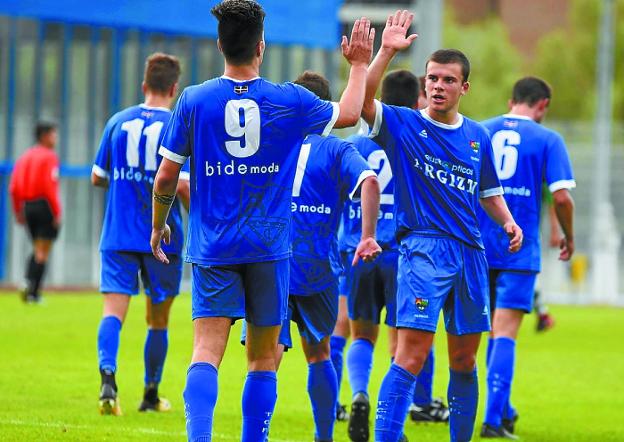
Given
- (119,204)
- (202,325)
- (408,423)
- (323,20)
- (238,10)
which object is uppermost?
(323,20)

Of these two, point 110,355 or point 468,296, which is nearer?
point 468,296

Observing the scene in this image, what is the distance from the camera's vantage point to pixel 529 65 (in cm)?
7162

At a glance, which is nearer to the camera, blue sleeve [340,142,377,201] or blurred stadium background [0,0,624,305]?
blue sleeve [340,142,377,201]

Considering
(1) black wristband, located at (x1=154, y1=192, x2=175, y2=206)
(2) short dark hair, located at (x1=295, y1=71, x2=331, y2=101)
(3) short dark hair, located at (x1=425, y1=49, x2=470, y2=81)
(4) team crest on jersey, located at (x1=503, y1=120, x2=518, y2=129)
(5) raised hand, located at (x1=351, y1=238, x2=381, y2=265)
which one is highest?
(3) short dark hair, located at (x1=425, y1=49, x2=470, y2=81)

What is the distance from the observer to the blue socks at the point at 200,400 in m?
6.62

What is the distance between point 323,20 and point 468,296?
28.6 m

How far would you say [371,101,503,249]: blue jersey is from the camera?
7.64 meters

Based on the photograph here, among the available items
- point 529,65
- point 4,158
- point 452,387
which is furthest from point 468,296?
point 529,65

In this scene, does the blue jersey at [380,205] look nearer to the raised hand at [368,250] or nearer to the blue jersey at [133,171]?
the blue jersey at [133,171]

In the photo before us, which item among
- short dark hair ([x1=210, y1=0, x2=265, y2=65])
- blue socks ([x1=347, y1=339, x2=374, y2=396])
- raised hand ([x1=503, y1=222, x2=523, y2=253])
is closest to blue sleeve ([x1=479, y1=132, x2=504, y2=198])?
raised hand ([x1=503, y1=222, x2=523, y2=253])

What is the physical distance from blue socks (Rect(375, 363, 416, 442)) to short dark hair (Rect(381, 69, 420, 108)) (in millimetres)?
2615

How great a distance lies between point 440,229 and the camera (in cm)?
764

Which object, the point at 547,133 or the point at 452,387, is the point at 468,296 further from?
the point at 547,133

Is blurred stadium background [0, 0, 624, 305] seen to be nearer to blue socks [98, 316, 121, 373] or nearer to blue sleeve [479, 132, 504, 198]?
blue socks [98, 316, 121, 373]
